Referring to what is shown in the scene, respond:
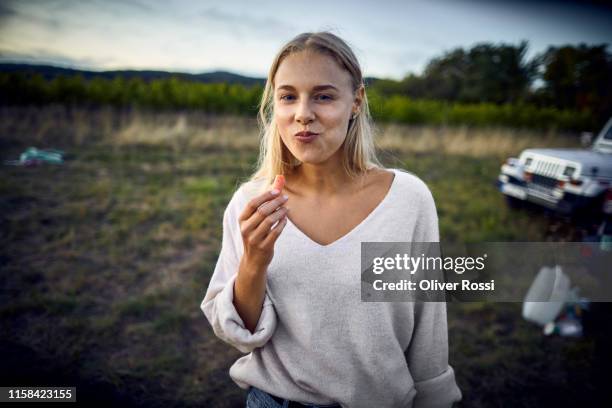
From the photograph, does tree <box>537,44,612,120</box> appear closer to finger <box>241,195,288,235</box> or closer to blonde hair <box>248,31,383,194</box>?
blonde hair <box>248,31,383,194</box>

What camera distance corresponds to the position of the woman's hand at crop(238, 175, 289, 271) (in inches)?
42.0

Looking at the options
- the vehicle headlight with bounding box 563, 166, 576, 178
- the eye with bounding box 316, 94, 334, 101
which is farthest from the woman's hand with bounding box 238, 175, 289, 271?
the vehicle headlight with bounding box 563, 166, 576, 178

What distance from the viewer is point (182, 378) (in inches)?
105

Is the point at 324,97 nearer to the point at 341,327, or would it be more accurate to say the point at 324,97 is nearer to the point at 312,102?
the point at 312,102

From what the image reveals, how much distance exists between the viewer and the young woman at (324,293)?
1211mm

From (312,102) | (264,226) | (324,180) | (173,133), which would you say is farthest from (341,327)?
(173,133)

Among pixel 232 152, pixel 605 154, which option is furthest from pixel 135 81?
pixel 605 154

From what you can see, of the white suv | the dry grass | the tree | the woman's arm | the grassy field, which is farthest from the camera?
the tree

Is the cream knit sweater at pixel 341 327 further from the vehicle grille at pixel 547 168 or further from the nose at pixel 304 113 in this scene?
the vehicle grille at pixel 547 168

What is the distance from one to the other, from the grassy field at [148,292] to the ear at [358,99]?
0.45 metres

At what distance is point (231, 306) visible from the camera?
1.21 metres

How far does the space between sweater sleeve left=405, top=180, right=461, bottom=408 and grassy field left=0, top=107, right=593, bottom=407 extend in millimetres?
626

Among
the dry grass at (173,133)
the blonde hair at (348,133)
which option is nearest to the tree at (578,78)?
the dry grass at (173,133)

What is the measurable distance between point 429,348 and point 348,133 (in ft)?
2.96
